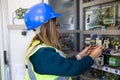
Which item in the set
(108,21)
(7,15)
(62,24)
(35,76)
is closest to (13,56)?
(7,15)

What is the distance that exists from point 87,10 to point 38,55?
153 centimetres

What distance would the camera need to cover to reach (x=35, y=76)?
2123mm

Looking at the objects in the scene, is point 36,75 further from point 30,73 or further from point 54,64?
point 54,64

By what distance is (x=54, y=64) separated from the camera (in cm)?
197

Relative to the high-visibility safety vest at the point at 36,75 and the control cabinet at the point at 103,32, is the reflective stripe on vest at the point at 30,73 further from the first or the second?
the control cabinet at the point at 103,32

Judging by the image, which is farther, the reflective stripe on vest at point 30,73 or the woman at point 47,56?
the reflective stripe on vest at point 30,73

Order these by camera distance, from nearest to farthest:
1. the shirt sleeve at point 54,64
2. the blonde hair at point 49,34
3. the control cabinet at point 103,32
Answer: the shirt sleeve at point 54,64 → the blonde hair at point 49,34 → the control cabinet at point 103,32

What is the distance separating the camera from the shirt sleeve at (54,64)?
197 cm

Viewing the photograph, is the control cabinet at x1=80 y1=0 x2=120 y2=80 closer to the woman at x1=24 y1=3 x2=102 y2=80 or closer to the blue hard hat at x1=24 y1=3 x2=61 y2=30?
the woman at x1=24 y1=3 x2=102 y2=80

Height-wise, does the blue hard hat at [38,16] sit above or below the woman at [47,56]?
above

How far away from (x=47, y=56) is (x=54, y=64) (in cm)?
9

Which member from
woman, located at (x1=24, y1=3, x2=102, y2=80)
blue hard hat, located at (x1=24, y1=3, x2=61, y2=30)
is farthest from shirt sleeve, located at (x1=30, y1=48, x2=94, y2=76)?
blue hard hat, located at (x1=24, y1=3, x2=61, y2=30)

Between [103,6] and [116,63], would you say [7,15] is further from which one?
[116,63]

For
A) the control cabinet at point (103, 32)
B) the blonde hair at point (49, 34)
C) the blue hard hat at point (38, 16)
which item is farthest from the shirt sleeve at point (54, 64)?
the control cabinet at point (103, 32)
